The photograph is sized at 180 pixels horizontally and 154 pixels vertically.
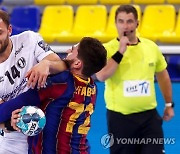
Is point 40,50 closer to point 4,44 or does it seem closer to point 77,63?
point 4,44

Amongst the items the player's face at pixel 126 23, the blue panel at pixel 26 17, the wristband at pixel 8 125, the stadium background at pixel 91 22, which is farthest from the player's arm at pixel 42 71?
the blue panel at pixel 26 17

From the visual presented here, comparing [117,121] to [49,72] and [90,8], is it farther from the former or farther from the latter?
[90,8]

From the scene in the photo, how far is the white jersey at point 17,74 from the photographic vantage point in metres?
2.66

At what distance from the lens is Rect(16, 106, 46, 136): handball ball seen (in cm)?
229

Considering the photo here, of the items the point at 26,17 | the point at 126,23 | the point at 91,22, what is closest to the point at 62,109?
the point at 126,23

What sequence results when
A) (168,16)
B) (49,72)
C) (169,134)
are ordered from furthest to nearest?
(168,16) < (169,134) < (49,72)

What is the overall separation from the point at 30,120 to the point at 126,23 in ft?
5.63

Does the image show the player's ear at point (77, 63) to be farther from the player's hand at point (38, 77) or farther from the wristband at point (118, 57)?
the wristband at point (118, 57)

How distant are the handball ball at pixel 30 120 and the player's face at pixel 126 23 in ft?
5.44

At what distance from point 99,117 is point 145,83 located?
1765mm

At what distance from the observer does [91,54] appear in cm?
240

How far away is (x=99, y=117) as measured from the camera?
546cm

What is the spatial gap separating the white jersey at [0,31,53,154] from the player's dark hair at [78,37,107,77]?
0.36 m

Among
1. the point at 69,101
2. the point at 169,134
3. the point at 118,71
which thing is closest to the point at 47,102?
the point at 69,101
